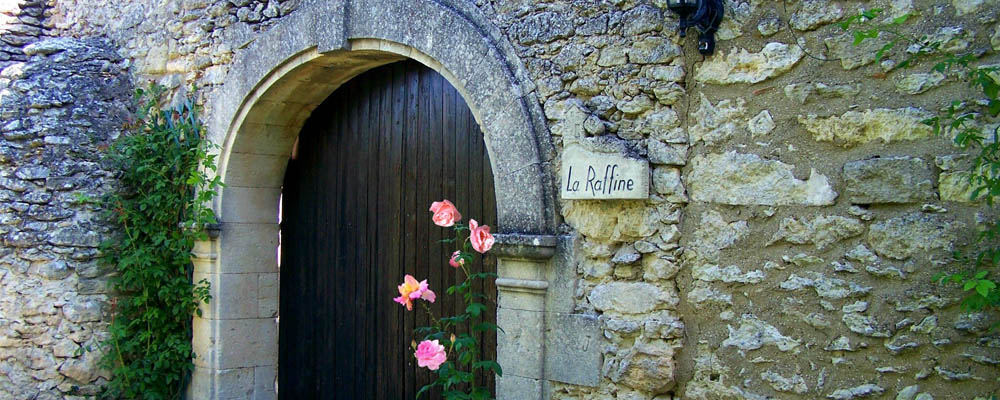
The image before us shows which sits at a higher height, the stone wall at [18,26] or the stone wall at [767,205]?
the stone wall at [18,26]

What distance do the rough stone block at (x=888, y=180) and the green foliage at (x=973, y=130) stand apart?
125 mm

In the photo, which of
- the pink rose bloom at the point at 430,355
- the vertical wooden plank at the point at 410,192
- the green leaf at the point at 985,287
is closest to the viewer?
the green leaf at the point at 985,287

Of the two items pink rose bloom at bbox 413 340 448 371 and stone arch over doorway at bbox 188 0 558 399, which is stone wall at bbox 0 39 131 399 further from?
pink rose bloom at bbox 413 340 448 371

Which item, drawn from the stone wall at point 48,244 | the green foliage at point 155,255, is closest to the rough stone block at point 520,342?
the green foliage at point 155,255

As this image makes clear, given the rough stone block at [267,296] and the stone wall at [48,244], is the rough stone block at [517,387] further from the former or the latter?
the stone wall at [48,244]

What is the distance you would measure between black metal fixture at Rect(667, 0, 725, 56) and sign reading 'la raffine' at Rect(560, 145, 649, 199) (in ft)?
1.56

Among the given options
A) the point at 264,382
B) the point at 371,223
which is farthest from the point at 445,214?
the point at 264,382

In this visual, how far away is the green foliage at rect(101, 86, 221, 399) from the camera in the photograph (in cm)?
498

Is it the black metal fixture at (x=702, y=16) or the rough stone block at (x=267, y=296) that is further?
the rough stone block at (x=267, y=296)

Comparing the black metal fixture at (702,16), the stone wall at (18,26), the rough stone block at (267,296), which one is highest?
the stone wall at (18,26)

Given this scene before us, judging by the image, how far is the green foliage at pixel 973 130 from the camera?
2.37 metres

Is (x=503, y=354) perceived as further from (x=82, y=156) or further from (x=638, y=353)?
(x=82, y=156)

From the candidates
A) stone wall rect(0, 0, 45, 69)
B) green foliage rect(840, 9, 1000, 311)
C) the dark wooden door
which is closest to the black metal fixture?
green foliage rect(840, 9, 1000, 311)

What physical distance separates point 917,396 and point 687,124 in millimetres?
1169
